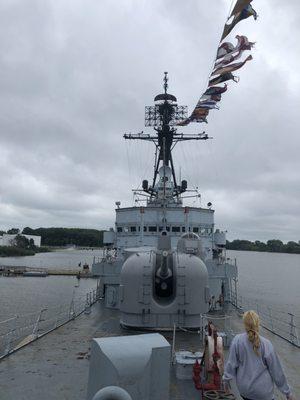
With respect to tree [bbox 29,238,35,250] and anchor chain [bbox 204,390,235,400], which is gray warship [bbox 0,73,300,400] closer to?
anchor chain [bbox 204,390,235,400]

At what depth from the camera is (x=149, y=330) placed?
1030cm

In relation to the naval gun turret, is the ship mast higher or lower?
A: higher

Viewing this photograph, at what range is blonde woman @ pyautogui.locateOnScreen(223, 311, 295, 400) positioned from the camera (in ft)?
11.1

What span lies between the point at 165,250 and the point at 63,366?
3900 millimetres

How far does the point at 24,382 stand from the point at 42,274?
4663cm

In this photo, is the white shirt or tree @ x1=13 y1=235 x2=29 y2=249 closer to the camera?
the white shirt

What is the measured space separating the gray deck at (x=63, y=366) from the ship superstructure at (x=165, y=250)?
88 centimetres

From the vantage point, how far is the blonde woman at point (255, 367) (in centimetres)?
338

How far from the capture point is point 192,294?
33.5 feet

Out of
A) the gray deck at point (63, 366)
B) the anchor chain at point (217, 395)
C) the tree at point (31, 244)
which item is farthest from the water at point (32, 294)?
the tree at point (31, 244)

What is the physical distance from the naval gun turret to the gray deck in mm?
435

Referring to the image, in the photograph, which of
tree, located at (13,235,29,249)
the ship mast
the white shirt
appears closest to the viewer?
the white shirt

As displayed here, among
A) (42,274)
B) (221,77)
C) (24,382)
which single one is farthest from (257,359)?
(42,274)

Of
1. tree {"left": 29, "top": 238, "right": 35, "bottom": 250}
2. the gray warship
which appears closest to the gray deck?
the gray warship
